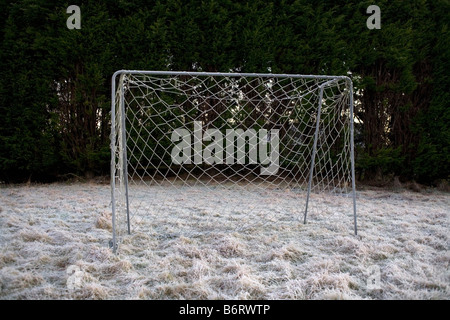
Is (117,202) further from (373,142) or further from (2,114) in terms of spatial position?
(373,142)

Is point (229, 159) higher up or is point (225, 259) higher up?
point (229, 159)

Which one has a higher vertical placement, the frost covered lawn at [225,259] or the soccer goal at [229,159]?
the soccer goal at [229,159]

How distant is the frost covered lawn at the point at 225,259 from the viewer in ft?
4.66

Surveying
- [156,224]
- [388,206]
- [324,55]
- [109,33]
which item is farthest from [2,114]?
[388,206]

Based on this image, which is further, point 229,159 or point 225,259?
point 229,159

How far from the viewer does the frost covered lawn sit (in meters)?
1.42

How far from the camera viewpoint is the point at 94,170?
441 cm

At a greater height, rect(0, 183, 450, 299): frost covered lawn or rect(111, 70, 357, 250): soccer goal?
rect(111, 70, 357, 250): soccer goal

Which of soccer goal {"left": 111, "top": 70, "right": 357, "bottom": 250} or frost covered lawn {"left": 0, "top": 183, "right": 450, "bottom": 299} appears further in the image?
soccer goal {"left": 111, "top": 70, "right": 357, "bottom": 250}

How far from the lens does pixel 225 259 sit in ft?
5.86

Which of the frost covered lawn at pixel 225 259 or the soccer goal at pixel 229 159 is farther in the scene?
the soccer goal at pixel 229 159

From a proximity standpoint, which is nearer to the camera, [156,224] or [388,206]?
[156,224]
